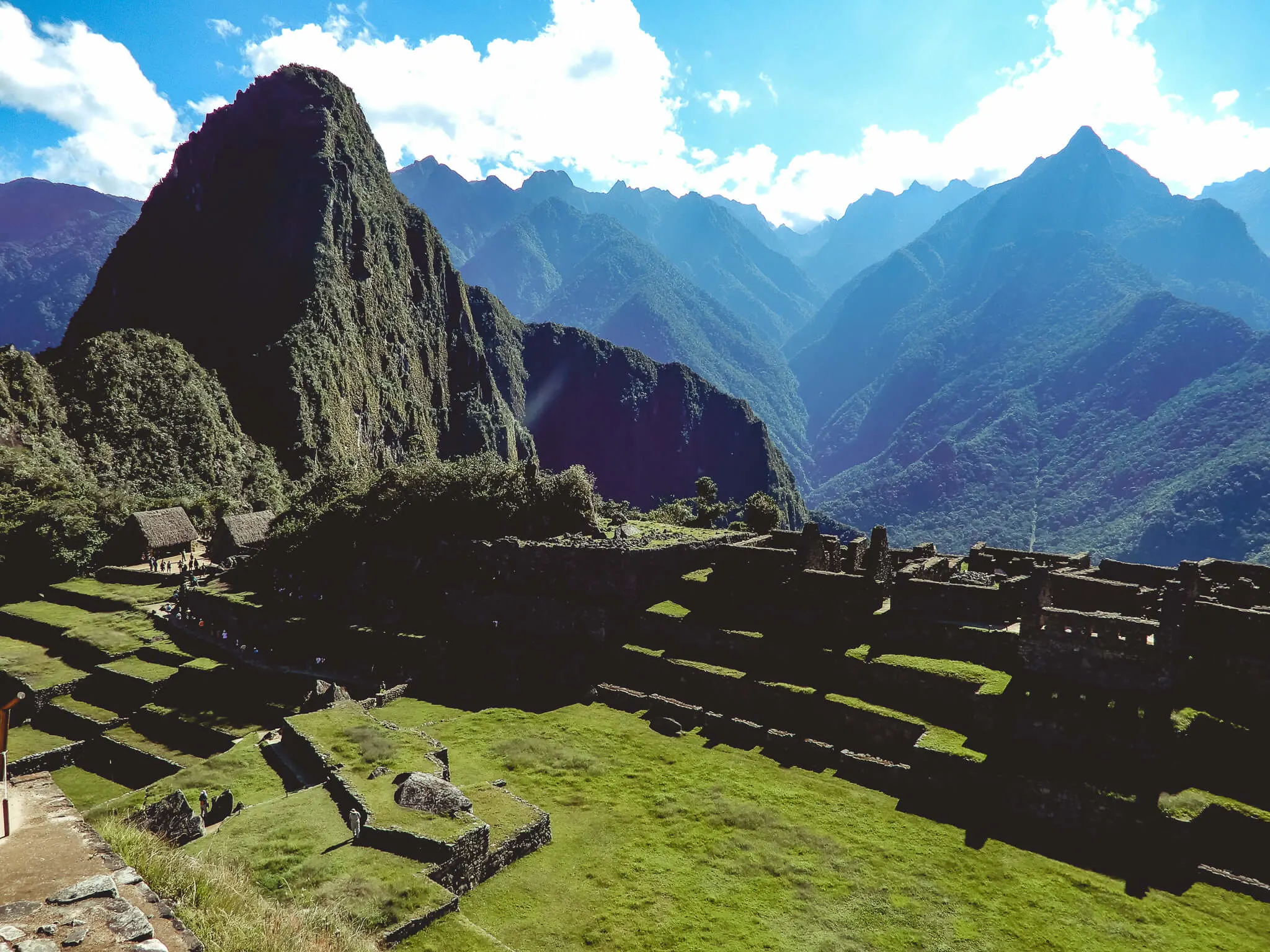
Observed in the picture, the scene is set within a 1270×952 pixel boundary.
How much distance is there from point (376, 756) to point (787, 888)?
12719 mm

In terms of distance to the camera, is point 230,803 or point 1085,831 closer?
point 1085,831

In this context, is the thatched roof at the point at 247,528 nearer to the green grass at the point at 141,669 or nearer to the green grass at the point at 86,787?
the green grass at the point at 141,669

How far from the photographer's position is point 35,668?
139ft

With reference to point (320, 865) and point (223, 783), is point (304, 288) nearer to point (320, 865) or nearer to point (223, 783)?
point (223, 783)

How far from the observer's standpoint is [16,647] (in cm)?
4606

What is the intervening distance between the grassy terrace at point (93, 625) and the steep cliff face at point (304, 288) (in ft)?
210

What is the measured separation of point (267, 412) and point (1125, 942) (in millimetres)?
128005

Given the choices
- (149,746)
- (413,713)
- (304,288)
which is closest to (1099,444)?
(413,713)

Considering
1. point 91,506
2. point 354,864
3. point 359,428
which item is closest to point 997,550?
point 354,864

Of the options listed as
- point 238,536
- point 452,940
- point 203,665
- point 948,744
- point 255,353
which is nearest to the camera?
point 452,940

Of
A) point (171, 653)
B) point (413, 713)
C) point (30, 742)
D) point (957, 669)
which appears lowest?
point (30, 742)

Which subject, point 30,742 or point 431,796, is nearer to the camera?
point 431,796

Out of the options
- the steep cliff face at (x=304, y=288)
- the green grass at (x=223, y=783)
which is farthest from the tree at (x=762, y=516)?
the steep cliff face at (x=304, y=288)

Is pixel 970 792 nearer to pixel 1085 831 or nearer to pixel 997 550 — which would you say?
pixel 1085 831
